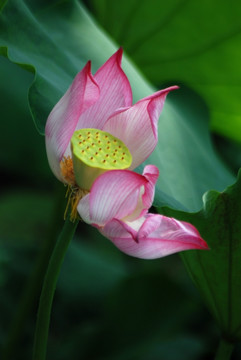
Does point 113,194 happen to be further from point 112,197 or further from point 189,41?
point 189,41

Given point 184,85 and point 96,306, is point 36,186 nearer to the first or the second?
point 96,306

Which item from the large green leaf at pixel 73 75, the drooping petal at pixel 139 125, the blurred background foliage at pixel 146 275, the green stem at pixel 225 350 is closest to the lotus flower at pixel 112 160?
the drooping petal at pixel 139 125

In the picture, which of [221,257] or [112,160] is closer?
[112,160]

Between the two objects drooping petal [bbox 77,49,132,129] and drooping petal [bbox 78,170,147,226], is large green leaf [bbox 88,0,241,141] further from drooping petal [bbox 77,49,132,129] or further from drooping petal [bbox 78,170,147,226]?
drooping petal [bbox 78,170,147,226]

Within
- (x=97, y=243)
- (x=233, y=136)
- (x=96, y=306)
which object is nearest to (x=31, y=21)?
(x=233, y=136)

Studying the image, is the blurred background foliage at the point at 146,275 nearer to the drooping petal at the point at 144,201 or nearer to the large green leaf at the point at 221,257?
the large green leaf at the point at 221,257

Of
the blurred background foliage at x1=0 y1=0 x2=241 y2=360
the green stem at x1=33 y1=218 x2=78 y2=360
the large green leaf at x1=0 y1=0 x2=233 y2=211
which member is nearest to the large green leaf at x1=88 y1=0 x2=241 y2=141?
the blurred background foliage at x1=0 y1=0 x2=241 y2=360

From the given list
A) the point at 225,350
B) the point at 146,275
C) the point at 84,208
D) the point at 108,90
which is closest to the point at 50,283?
the point at 84,208
